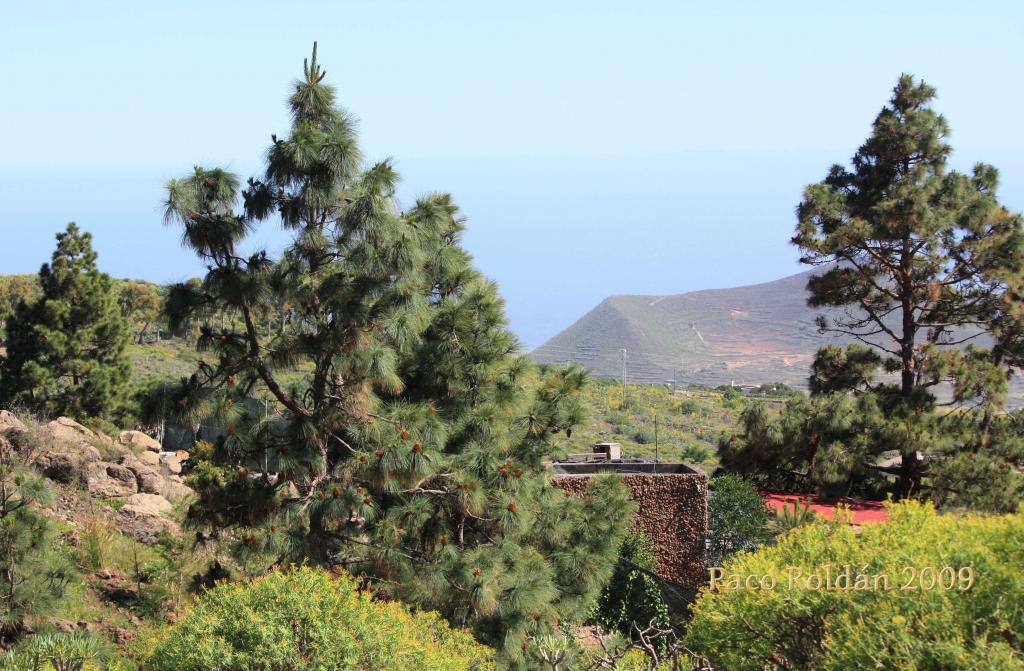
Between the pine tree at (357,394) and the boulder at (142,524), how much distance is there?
9.94 ft

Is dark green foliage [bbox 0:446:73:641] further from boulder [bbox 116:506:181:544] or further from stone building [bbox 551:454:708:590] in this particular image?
stone building [bbox 551:454:708:590]

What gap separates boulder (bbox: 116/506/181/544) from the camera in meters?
13.9

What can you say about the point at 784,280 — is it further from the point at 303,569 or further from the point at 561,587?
the point at 303,569

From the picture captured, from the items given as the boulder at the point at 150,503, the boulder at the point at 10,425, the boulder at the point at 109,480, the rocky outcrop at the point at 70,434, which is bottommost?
the boulder at the point at 150,503

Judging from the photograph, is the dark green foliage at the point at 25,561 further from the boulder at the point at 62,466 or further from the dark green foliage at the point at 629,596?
the dark green foliage at the point at 629,596

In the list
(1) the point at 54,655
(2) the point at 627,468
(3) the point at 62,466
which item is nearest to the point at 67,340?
(3) the point at 62,466

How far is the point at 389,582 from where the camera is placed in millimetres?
11125

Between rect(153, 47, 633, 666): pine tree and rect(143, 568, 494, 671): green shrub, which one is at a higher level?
rect(153, 47, 633, 666): pine tree

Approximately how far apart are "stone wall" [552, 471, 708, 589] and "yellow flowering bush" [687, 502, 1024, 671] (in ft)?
17.3

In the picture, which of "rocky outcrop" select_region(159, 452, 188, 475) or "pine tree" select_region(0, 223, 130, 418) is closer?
"rocky outcrop" select_region(159, 452, 188, 475)

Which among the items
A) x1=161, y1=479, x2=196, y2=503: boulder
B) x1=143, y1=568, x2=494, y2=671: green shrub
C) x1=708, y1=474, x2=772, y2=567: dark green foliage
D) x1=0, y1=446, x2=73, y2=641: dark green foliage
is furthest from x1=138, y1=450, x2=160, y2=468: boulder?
x1=708, y1=474, x2=772, y2=567: dark green foliage

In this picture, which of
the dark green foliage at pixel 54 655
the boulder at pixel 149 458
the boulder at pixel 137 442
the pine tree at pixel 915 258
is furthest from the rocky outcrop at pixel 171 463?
the pine tree at pixel 915 258

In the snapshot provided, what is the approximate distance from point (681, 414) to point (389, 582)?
29149 millimetres

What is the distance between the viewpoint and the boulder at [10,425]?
15.0 metres
